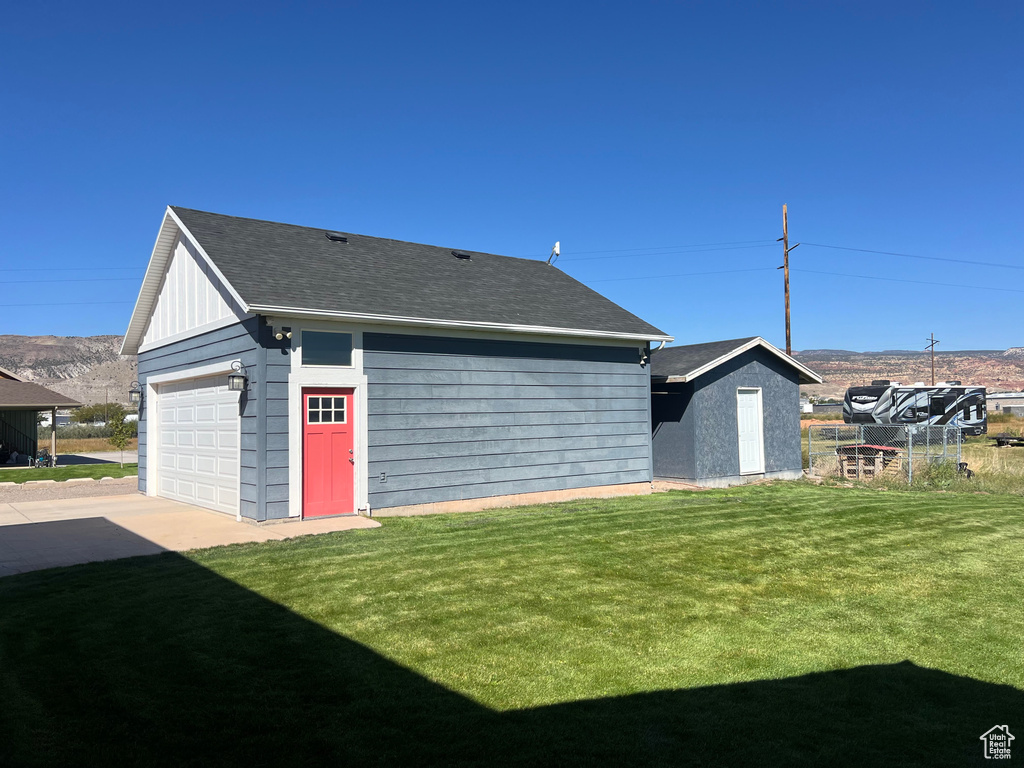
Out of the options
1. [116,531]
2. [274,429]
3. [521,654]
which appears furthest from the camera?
[274,429]

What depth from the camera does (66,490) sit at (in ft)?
52.9

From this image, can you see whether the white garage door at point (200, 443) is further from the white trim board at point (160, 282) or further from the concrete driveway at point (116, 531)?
the white trim board at point (160, 282)

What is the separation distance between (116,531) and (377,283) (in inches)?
217

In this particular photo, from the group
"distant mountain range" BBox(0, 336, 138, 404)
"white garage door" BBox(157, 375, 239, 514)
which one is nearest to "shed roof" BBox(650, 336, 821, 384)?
"white garage door" BBox(157, 375, 239, 514)

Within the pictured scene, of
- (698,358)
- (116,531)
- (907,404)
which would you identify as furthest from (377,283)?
(907,404)

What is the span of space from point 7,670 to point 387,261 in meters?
10.4

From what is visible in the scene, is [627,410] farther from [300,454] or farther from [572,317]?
[300,454]

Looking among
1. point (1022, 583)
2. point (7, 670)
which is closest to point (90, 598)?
point (7, 670)

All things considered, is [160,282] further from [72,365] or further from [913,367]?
[913,367]

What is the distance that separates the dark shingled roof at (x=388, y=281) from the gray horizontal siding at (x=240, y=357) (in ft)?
2.70

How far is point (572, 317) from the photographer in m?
14.2

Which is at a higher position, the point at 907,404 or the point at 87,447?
the point at 907,404

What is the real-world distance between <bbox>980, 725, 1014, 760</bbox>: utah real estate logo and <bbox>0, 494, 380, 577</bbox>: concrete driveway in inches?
310

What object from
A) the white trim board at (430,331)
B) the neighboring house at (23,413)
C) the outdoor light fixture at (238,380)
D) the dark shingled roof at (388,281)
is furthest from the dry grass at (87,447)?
the white trim board at (430,331)
